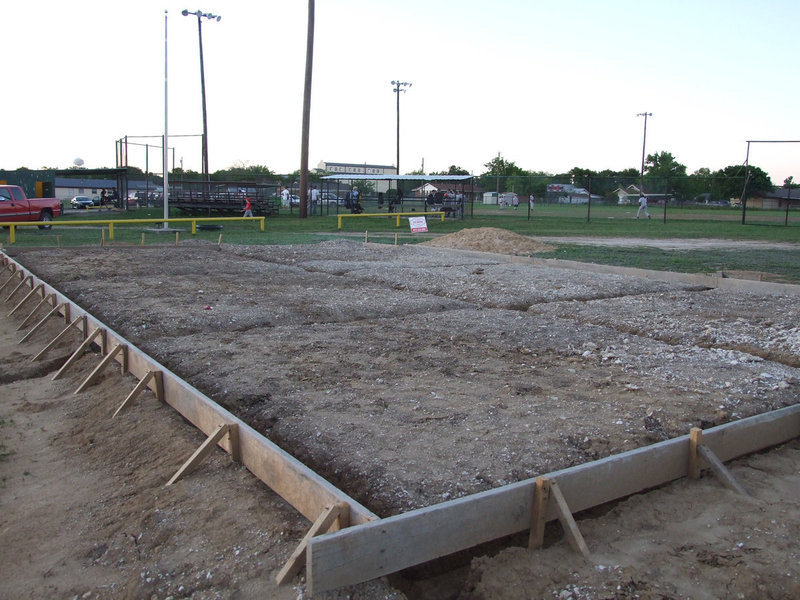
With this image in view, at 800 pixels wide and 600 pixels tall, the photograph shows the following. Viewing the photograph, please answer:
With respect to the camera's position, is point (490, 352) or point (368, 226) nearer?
point (490, 352)

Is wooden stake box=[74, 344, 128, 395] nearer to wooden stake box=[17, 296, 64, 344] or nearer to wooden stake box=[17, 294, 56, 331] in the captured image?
wooden stake box=[17, 296, 64, 344]

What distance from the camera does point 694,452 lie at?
186 inches

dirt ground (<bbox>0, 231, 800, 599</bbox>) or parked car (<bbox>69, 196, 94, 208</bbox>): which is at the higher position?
parked car (<bbox>69, 196, 94, 208</bbox>)

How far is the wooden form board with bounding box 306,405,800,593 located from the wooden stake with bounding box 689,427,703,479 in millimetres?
27

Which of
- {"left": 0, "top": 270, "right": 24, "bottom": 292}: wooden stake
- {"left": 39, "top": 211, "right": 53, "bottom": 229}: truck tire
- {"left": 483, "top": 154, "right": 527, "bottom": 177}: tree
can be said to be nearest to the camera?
{"left": 0, "top": 270, "right": 24, "bottom": 292}: wooden stake

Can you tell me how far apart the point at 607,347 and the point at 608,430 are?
9.45 ft

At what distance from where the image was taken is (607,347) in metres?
7.89

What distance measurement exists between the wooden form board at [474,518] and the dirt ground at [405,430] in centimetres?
12

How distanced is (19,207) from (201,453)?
25.4m

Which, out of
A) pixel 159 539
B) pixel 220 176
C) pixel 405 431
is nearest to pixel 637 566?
pixel 405 431

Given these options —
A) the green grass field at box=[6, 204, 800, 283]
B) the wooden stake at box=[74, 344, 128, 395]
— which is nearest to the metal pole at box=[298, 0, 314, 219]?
the green grass field at box=[6, 204, 800, 283]

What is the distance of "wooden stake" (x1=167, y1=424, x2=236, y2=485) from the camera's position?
461 centimetres

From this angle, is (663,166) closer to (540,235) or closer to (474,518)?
(540,235)

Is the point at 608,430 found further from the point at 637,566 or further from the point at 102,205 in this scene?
the point at 102,205
